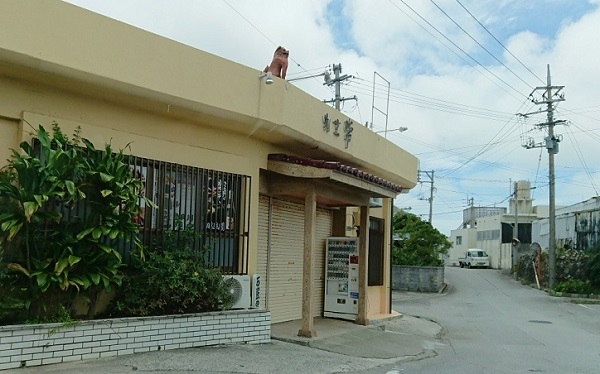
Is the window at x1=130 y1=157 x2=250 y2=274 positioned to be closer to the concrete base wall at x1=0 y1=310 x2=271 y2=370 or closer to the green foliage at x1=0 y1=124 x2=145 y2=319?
the green foliage at x1=0 y1=124 x2=145 y2=319

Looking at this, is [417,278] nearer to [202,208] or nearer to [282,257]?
[282,257]

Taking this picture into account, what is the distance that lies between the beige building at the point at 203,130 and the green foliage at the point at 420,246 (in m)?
18.3

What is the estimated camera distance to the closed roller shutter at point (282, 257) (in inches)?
499

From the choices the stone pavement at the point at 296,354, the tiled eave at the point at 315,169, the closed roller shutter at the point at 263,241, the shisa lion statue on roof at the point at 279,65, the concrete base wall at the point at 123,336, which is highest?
the shisa lion statue on roof at the point at 279,65

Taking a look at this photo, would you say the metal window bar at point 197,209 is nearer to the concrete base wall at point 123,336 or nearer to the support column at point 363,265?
the concrete base wall at point 123,336

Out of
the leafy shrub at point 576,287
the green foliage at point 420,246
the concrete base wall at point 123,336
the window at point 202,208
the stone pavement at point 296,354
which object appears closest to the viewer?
the concrete base wall at point 123,336

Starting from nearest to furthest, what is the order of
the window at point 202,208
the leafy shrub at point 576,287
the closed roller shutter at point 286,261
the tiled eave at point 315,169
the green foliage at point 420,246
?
the window at point 202,208, the tiled eave at point 315,169, the closed roller shutter at point 286,261, the leafy shrub at point 576,287, the green foliage at point 420,246

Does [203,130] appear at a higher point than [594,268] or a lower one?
higher

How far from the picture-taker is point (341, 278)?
1468 centimetres

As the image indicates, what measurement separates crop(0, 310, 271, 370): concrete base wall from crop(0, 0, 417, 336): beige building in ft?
4.11

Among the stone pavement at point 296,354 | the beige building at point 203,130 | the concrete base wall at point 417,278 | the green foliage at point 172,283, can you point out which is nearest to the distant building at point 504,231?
the concrete base wall at point 417,278

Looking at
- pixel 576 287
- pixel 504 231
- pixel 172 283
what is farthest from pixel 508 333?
pixel 504 231

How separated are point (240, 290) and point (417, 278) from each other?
21827 millimetres

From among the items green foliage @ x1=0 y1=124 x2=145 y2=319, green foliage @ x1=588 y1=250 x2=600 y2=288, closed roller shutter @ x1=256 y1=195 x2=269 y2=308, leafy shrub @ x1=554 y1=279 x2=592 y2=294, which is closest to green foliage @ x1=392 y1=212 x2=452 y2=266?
leafy shrub @ x1=554 y1=279 x2=592 y2=294
